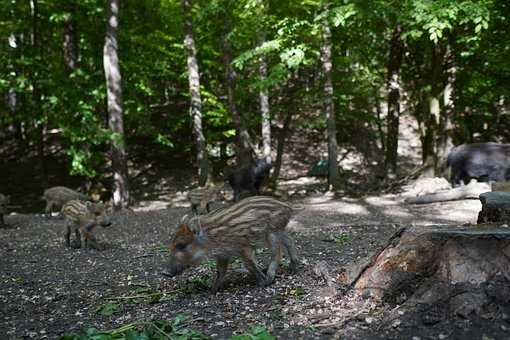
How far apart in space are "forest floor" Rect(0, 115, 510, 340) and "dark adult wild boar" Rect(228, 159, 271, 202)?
86.7 inches

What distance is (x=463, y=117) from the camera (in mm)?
17219

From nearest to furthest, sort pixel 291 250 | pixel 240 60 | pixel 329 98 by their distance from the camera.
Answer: pixel 291 250 → pixel 240 60 → pixel 329 98

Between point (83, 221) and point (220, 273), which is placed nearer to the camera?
point (220, 273)

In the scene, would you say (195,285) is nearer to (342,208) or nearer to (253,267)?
(253,267)

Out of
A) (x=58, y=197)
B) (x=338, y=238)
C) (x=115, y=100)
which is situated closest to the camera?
(x=338, y=238)

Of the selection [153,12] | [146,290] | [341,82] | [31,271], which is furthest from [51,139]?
[146,290]

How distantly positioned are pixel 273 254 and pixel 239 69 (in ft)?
33.4

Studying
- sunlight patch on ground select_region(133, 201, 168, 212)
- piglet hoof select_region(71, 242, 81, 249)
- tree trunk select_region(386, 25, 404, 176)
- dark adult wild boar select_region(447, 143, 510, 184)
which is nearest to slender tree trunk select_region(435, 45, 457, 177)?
tree trunk select_region(386, 25, 404, 176)

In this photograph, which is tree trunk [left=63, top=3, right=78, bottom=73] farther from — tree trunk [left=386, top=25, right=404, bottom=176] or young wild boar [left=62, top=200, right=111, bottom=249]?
tree trunk [left=386, top=25, right=404, bottom=176]

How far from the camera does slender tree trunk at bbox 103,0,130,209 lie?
1212 centimetres

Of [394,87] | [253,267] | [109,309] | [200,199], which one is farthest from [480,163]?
[109,309]

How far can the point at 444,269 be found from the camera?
361cm

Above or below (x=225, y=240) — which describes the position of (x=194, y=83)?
above

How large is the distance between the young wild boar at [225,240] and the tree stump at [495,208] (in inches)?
82.7
